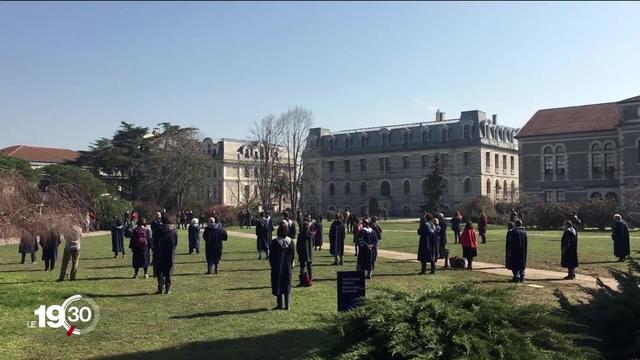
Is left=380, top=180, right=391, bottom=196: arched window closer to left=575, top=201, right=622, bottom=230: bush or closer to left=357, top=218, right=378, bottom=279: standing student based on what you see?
left=575, top=201, right=622, bottom=230: bush

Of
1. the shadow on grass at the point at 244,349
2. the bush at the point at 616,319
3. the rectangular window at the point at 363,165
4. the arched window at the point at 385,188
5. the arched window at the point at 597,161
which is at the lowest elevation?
the shadow on grass at the point at 244,349

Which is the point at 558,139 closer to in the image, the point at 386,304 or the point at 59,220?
the point at 59,220

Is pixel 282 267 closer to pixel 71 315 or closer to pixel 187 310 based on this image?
pixel 187 310

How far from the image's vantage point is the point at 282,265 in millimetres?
11594

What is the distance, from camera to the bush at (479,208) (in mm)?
50094

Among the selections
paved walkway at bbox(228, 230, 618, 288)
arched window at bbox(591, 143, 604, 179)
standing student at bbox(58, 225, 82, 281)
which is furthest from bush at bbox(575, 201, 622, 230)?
standing student at bbox(58, 225, 82, 281)

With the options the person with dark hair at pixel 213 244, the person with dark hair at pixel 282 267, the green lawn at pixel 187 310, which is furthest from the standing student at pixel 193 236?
the person with dark hair at pixel 282 267

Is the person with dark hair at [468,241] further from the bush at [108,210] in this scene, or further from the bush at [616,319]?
the bush at [108,210]

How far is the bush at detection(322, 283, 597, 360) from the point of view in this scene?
494 cm

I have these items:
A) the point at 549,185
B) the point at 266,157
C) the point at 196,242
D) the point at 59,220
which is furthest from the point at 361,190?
the point at 59,220

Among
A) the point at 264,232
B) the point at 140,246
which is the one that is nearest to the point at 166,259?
the point at 140,246

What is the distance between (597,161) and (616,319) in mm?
59738

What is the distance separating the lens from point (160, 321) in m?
10.5

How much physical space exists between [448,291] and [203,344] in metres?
4.46
